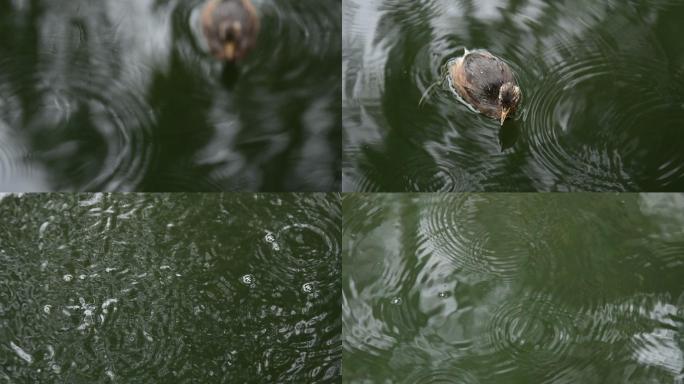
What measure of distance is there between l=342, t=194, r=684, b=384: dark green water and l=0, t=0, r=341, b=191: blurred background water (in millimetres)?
185

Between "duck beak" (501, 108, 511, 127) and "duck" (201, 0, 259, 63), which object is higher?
"duck" (201, 0, 259, 63)

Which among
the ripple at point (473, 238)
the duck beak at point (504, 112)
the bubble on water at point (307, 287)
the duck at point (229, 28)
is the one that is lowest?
the bubble on water at point (307, 287)

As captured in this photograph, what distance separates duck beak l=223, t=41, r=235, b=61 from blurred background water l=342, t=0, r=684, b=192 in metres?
0.21

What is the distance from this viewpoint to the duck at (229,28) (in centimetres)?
120

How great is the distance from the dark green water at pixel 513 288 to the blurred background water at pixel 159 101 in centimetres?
18

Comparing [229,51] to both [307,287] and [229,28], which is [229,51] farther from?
[307,287]

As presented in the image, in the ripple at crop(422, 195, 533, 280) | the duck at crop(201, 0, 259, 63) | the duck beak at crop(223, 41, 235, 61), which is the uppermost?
the duck at crop(201, 0, 259, 63)

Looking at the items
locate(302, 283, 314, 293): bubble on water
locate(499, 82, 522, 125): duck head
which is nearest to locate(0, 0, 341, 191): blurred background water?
locate(302, 283, 314, 293): bubble on water

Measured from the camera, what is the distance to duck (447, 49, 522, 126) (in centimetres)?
121

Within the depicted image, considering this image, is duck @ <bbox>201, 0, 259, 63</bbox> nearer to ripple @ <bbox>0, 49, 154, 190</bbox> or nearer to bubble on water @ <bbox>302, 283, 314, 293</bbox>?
ripple @ <bbox>0, 49, 154, 190</bbox>

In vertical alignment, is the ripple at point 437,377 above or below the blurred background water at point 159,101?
below

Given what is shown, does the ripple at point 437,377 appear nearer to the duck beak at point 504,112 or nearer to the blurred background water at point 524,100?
the blurred background water at point 524,100

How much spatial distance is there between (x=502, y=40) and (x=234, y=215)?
62cm

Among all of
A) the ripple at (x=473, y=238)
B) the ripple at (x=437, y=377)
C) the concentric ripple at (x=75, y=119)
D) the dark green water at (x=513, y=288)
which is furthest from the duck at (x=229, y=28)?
the ripple at (x=437, y=377)
